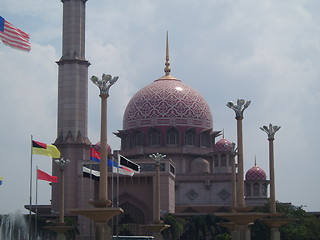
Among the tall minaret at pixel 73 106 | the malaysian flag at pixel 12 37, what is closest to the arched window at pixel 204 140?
the tall minaret at pixel 73 106

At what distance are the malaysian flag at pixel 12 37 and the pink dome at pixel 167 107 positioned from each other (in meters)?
46.8

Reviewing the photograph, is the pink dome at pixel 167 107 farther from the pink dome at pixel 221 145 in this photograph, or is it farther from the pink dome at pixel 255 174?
the pink dome at pixel 255 174

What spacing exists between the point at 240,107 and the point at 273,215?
6.61 metres

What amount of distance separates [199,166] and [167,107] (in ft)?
24.1

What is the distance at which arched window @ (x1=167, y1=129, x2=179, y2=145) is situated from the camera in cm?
7619

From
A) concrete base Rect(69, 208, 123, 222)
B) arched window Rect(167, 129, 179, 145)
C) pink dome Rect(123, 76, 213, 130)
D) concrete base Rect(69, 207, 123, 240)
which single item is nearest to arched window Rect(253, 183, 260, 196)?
pink dome Rect(123, 76, 213, 130)

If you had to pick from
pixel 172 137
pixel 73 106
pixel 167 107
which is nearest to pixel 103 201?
pixel 73 106

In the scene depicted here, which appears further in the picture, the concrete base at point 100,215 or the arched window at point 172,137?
the arched window at point 172,137

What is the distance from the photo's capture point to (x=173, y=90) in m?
78.4

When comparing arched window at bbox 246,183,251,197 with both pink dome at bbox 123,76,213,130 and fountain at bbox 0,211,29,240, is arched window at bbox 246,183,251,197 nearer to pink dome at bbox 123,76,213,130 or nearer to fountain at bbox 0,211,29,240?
pink dome at bbox 123,76,213,130

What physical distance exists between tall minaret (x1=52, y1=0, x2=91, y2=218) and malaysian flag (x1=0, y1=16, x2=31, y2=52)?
121 feet

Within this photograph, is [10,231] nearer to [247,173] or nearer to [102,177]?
[247,173]

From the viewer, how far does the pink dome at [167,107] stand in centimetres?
7675

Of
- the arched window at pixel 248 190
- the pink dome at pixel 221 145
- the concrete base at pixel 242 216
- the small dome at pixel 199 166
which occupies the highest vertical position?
the pink dome at pixel 221 145
